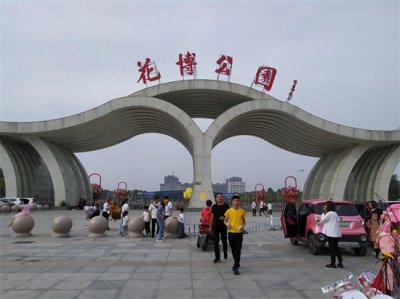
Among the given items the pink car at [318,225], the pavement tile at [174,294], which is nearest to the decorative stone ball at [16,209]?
the pink car at [318,225]

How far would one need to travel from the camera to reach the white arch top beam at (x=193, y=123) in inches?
1300

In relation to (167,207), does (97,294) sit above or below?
below

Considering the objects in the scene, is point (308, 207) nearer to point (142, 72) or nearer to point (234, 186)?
point (142, 72)

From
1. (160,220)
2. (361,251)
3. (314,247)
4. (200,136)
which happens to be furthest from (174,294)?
(200,136)

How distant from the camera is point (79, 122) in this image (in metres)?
34.5

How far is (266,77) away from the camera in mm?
33781

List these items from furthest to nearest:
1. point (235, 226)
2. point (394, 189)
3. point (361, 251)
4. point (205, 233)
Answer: point (394, 189) → point (205, 233) → point (361, 251) → point (235, 226)

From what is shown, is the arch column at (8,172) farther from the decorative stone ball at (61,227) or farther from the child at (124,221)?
the child at (124,221)

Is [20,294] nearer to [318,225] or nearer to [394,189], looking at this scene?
[318,225]

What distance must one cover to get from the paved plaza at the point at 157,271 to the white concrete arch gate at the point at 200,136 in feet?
64.8

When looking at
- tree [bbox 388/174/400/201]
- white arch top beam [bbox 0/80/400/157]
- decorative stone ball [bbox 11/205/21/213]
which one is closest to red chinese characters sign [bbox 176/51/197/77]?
white arch top beam [bbox 0/80/400/157]

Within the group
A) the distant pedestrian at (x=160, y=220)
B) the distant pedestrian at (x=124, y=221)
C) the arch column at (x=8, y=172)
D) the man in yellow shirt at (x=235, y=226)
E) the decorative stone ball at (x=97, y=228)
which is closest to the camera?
the man in yellow shirt at (x=235, y=226)

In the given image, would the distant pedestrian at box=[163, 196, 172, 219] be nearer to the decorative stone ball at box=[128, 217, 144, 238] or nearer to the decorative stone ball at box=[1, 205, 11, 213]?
the decorative stone ball at box=[128, 217, 144, 238]

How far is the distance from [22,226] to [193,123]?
64.0 ft
